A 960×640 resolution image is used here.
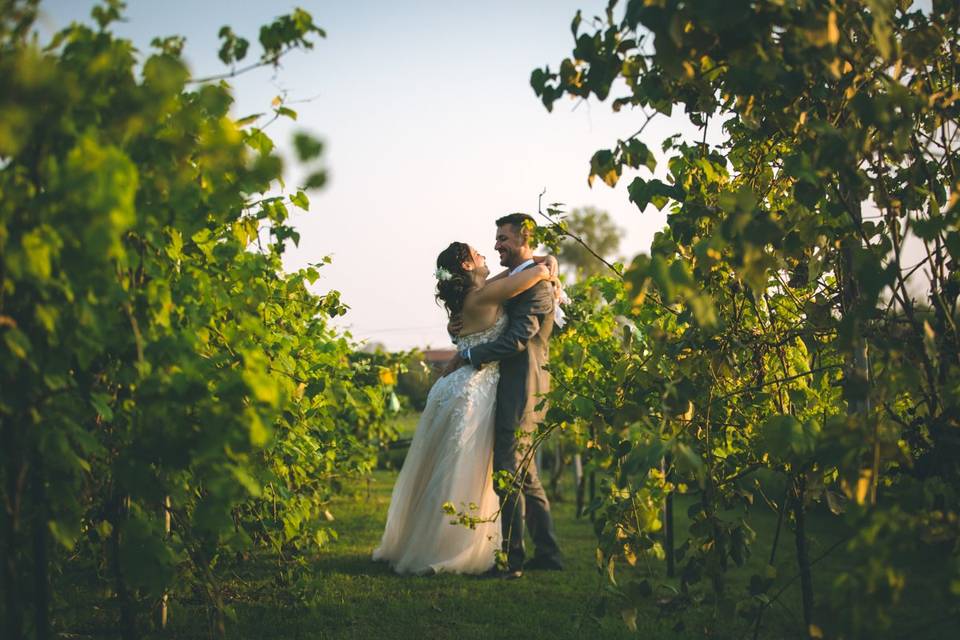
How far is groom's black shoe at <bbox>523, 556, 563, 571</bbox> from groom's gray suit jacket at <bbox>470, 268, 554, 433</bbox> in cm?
85

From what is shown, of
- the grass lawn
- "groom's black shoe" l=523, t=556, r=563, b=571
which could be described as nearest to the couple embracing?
"groom's black shoe" l=523, t=556, r=563, b=571

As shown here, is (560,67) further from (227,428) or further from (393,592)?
(393,592)

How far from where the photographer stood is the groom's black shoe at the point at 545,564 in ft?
15.2

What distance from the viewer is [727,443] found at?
2984 millimetres

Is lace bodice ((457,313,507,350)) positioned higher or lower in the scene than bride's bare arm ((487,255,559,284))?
lower

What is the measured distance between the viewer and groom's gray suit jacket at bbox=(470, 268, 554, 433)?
484 centimetres

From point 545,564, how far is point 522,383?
120 cm

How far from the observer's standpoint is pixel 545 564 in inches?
183

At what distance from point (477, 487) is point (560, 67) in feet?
11.6

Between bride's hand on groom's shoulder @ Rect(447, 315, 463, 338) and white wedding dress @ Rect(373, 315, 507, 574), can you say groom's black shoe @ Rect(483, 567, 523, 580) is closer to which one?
white wedding dress @ Rect(373, 315, 507, 574)

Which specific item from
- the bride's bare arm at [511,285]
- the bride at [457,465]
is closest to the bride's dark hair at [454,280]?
the bride at [457,465]

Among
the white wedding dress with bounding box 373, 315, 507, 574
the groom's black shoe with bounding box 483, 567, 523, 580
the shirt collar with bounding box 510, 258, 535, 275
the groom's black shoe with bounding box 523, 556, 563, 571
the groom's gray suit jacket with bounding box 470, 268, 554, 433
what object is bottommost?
the groom's black shoe with bounding box 483, 567, 523, 580

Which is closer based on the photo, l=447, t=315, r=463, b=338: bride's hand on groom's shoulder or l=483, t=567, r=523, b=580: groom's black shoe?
l=483, t=567, r=523, b=580: groom's black shoe

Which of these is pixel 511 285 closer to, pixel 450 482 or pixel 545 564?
pixel 450 482
